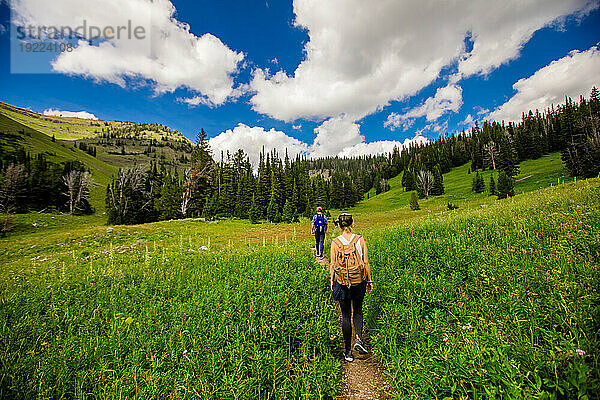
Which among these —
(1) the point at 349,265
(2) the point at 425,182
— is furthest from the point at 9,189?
(2) the point at 425,182

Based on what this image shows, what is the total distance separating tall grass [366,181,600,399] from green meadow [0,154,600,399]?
28 mm

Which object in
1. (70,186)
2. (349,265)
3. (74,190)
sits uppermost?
(70,186)

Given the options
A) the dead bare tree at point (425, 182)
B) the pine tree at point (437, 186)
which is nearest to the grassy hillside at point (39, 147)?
the dead bare tree at point (425, 182)

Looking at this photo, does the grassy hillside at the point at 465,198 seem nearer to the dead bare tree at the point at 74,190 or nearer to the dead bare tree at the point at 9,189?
the dead bare tree at the point at 9,189

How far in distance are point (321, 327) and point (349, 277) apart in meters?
1.35

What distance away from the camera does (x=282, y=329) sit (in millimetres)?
4840

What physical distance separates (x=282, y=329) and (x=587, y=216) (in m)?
10.4

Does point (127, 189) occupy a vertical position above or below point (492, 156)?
below

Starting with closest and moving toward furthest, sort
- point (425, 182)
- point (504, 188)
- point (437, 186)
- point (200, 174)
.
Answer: point (504, 188)
point (200, 174)
point (437, 186)
point (425, 182)

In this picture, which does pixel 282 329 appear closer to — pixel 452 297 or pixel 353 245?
pixel 353 245

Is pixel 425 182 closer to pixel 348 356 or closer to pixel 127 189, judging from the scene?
pixel 348 356

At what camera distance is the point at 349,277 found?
4.75 m

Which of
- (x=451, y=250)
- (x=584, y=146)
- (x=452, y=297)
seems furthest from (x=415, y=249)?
(x=584, y=146)

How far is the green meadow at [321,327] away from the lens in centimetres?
301
